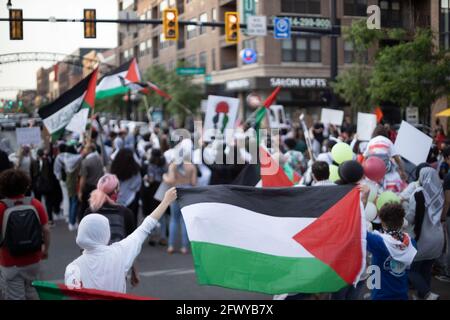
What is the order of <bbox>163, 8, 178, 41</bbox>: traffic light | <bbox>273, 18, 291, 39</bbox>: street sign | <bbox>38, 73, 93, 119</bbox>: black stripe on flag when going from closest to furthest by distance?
<bbox>38, 73, 93, 119</bbox>: black stripe on flag → <bbox>273, 18, 291, 39</bbox>: street sign → <bbox>163, 8, 178, 41</bbox>: traffic light

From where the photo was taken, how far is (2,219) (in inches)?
208

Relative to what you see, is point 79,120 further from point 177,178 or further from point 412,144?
point 412,144

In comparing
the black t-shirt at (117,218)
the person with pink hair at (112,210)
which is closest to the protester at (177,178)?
the person with pink hair at (112,210)

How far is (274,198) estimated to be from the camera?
4.48m

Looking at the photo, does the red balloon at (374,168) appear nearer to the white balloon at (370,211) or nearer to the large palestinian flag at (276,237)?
the white balloon at (370,211)

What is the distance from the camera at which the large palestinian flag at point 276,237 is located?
4.16 m

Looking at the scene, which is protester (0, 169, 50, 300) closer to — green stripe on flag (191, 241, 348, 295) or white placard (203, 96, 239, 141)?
green stripe on flag (191, 241, 348, 295)

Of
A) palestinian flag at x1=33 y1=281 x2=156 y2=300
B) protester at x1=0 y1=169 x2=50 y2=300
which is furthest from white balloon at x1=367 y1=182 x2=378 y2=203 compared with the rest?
palestinian flag at x1=33 y1=281 x2=156 y2=300

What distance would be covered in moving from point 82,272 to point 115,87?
1158 centimetres

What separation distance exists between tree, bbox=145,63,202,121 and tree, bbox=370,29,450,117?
27949 mm

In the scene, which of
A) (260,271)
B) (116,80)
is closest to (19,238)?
(260,271)

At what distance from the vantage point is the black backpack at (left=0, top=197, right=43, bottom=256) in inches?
206

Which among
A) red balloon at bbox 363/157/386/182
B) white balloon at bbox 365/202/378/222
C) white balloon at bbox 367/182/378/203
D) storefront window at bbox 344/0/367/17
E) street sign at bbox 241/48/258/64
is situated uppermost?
street sign at bbox 241/48/258/64

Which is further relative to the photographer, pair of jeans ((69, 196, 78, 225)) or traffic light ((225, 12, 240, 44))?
traffic light ((225, 12, 240, 44))
